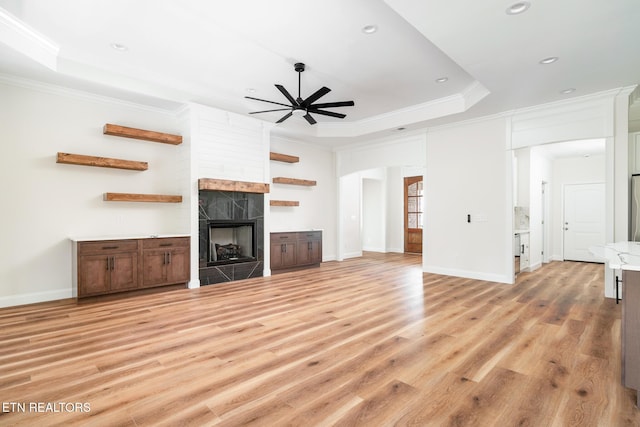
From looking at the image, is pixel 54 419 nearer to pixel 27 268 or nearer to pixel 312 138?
pixel 27 268

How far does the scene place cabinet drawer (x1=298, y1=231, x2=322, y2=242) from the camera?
7051 millimetres

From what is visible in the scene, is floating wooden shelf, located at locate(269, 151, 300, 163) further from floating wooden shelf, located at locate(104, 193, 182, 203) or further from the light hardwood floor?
the light hardwood floor

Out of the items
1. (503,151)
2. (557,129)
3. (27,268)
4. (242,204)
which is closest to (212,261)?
(242,204)

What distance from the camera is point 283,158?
7.08 m

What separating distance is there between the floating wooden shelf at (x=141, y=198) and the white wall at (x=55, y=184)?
0.21 m

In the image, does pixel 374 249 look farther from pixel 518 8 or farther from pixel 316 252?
pixel 518 8

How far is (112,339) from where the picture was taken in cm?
309

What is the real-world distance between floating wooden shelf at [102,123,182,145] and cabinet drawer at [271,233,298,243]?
97.4 inches

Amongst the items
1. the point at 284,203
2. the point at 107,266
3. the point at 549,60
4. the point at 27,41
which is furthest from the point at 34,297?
the point at 549,60

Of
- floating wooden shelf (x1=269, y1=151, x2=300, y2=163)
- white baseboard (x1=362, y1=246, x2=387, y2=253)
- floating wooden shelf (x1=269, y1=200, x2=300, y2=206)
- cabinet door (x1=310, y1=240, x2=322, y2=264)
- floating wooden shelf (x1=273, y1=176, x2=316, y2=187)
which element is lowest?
white baseboard (x1=362, y1=246, x2=387, y2=253)

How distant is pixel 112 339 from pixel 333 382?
2208 mm

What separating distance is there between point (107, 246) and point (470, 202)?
595 centimetres

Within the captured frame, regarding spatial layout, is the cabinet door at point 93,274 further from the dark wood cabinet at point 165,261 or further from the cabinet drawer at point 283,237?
the cabinet drawer at point 283,237

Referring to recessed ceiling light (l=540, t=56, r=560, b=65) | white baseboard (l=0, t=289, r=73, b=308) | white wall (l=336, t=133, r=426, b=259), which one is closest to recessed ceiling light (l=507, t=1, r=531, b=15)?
recessed ceiling light (l=540, t=56, r=560, b=65)
